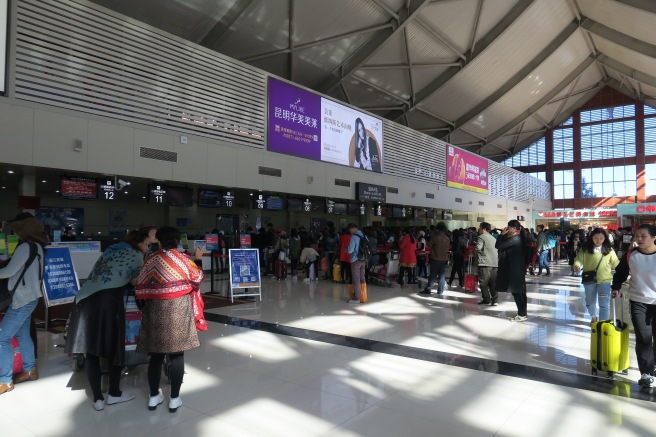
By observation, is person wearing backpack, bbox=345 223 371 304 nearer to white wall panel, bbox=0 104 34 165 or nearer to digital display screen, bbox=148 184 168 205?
digital display screen, bbox=148 184 168 205

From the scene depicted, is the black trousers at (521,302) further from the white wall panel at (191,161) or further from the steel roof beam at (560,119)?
the steel roof beam at (560,119)

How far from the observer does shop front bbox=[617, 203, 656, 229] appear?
993 inches

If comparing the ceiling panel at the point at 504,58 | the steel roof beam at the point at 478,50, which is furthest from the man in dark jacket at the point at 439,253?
the ceiling panel at the point at 504,58

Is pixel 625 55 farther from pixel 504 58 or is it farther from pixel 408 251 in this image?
pixel 408 251

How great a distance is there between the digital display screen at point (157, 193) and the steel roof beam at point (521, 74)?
19.0 m

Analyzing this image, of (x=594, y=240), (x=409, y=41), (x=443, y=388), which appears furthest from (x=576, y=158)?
(x=443, y=388)

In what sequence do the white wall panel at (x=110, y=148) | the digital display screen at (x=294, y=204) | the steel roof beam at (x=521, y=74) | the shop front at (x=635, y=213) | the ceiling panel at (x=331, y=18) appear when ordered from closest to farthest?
the white wall panel at (x=110, y=148)
the ceiling panel at (x=331, y=18)
the digital display screen at (x=294, y=204)
the steel roof beam at (x=521, y=74)
the shop front at (x=635, y=213)

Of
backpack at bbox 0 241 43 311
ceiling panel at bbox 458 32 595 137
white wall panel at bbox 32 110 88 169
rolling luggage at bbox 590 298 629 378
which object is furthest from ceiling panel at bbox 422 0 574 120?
backpack at bbox 0 241 43 311

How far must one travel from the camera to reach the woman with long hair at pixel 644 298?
3475 millimetres

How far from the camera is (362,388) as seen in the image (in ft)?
11.4

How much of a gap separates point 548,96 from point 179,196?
2624 cm

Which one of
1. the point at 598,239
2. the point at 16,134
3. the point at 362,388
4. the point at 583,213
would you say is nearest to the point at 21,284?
the point at 362,388

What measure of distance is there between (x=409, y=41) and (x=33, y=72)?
41.4ft

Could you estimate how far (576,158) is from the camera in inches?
1371
